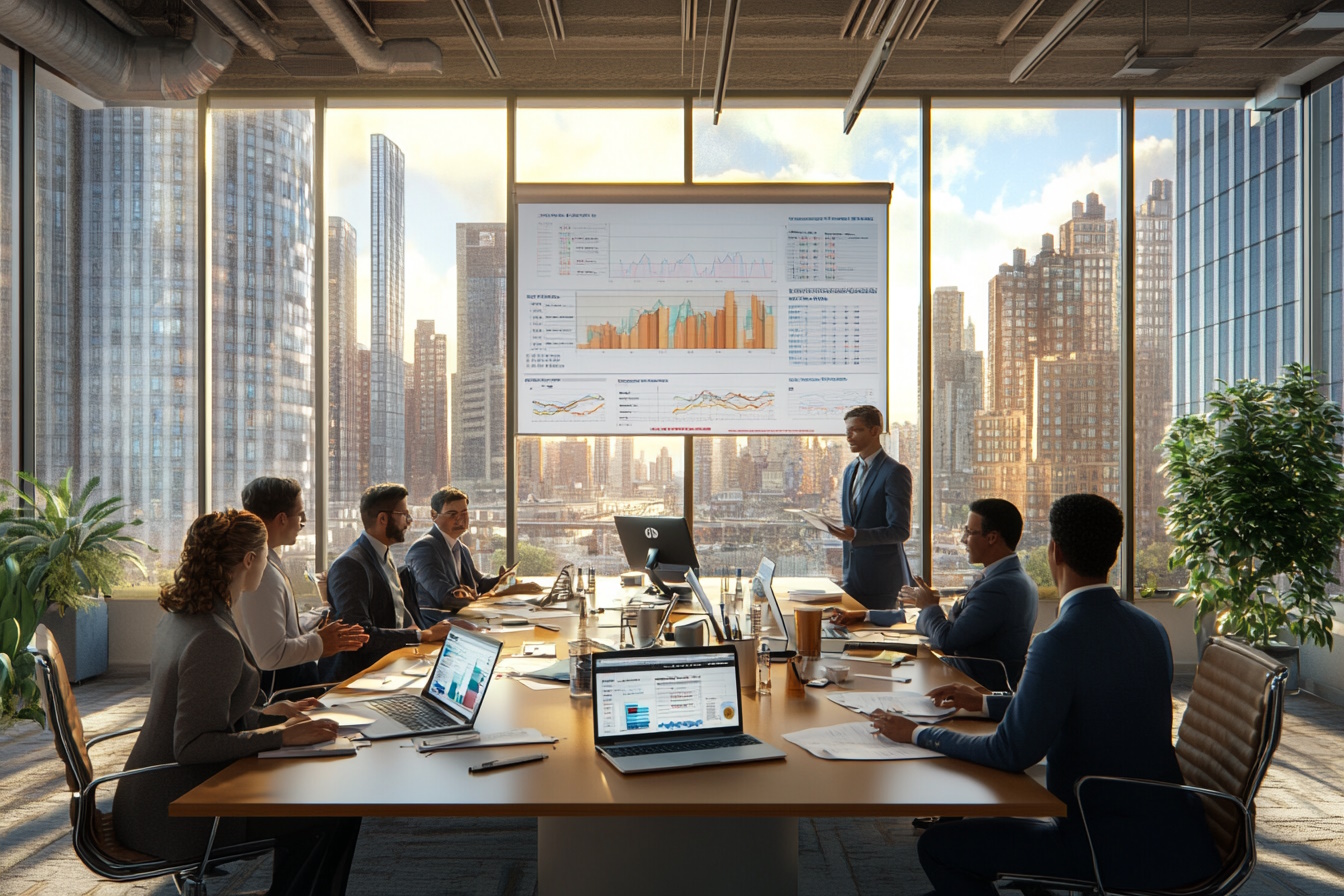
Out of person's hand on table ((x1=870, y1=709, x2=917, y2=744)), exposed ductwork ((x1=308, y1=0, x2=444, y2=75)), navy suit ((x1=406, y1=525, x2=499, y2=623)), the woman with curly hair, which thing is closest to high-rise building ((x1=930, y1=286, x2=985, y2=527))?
navy suit ((x1=406, y1=525, x2=499, y2=623))

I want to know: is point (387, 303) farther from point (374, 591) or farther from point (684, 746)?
point (684, 746)

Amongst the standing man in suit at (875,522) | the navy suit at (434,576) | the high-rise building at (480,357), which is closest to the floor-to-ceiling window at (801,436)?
the standing man in suit at (875,522)

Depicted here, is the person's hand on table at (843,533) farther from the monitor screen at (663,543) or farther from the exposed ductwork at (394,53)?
the exposed ductwork at (394,53)

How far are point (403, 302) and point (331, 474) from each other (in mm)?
1288

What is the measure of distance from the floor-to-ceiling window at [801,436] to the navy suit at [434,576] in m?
1.96

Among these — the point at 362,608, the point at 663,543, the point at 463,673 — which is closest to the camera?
the point at 463,673

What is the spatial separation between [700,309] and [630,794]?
470cm

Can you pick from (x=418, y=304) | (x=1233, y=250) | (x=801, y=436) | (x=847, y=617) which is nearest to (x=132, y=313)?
(x=418, y=304)

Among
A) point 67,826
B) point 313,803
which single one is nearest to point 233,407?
point 67,826

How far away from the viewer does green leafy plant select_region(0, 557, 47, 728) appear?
15.7 feet

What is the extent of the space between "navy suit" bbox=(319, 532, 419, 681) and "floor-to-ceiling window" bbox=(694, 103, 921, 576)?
2.85m

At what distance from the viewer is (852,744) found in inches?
92.9

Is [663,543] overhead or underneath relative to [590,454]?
A: underneath

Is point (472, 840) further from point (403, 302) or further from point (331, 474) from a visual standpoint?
point (403, 302)
